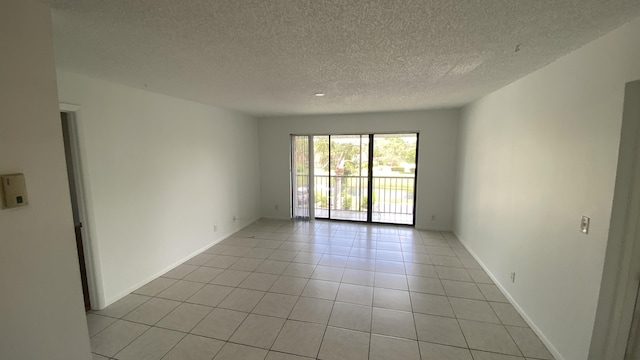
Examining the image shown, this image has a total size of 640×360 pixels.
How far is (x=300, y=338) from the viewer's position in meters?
2.07

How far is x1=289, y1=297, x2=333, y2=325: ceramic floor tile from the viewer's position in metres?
2.31

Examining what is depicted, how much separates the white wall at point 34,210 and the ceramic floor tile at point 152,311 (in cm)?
114

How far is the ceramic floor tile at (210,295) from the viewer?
2.59 meters

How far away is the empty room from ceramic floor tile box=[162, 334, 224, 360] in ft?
0.05

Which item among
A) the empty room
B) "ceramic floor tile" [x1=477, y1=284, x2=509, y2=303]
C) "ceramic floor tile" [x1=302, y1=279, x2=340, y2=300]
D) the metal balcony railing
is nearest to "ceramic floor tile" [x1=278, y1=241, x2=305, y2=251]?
the empty room

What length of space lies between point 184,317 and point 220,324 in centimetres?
39

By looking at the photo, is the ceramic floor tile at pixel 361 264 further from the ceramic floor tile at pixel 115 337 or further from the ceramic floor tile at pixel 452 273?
the ceramic floor tile at pixel 115 337

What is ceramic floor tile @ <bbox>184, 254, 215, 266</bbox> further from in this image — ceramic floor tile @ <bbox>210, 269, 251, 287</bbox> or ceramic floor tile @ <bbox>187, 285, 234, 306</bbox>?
ceramic floor tile @ <bbox>187, 285, 234, 306</bbox>

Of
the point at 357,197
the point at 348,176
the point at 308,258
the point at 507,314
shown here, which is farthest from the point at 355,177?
the point at 507,314

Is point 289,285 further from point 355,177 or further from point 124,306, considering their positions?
point 355,177

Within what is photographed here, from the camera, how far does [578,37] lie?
151cm

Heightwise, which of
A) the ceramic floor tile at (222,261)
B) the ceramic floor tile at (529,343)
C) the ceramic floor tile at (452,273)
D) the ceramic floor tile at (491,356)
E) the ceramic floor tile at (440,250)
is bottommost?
the ceramic floor tile at (491,356)

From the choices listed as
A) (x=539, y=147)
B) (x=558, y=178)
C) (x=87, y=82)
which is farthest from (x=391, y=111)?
(x=87, y=82)

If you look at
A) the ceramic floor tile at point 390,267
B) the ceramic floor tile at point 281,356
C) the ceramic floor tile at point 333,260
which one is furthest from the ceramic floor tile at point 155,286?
the ceramic floor tile at point 390,267
